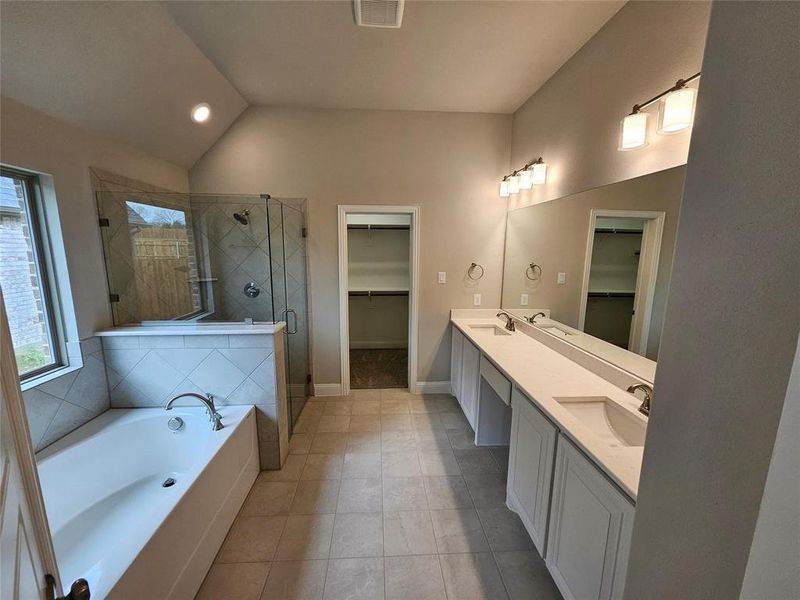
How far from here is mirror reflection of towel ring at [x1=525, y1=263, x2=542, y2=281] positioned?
273 centimetres

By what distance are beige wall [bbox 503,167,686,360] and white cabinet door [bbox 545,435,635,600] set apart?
76 cm

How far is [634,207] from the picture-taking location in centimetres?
169

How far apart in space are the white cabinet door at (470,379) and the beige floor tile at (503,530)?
77 centimetres

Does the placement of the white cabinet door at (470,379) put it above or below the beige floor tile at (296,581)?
above

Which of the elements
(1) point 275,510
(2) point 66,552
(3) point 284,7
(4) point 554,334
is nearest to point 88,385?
(2) point 66,552

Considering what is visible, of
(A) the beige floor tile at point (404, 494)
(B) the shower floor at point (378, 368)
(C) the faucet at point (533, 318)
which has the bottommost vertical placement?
(A) the beige floor tile at point (404, 494)

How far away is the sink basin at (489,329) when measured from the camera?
2978 millimetres

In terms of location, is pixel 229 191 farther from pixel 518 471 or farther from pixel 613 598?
pixel 613 598

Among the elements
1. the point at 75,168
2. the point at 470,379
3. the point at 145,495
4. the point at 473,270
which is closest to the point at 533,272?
the point at 473,270

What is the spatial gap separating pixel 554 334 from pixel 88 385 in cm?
324

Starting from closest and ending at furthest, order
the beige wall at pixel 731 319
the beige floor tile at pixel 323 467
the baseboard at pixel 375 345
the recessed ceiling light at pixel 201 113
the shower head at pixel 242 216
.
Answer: the beige wall at pixel 731 319 → the beige floor tile at pixel 323 467 → the recessed ceiling light at pixel 201 113 → the shower head at pixel 242 216 → the baseboard at pixel 375 345

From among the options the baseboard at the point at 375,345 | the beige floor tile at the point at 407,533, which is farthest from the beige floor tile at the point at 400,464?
the baseboard at the point at 375,345

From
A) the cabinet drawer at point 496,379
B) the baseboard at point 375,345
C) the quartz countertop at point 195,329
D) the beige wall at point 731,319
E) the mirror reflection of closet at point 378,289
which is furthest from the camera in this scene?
the baseboard at point 375,345

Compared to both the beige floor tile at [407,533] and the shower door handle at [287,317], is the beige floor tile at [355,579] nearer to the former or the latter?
the beige floor tile at [407,533]
